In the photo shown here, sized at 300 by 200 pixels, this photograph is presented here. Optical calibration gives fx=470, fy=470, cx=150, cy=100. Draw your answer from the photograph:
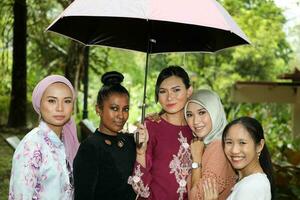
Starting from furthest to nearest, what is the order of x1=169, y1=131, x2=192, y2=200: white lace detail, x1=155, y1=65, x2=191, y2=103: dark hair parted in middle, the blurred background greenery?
the blurred background greenery → x1=155, y1=65, x2=191, y2=103: dark hair parted in middle → x1=169, y1=131, x2=192, y2=200: white lace detail

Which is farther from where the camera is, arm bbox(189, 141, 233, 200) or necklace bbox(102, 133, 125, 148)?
necklace bbox(102, 133, 125, 148)

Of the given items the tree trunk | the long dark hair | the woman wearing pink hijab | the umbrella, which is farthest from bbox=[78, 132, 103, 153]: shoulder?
the tree trunk

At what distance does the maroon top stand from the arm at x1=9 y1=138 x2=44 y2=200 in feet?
2.07

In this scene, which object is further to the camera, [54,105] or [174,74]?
[174,74]

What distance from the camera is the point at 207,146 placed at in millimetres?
3000

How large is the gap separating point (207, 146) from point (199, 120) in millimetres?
173

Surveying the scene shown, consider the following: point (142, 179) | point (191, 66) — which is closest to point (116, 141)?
point (142, 179)

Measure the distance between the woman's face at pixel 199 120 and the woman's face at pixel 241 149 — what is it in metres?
0.28

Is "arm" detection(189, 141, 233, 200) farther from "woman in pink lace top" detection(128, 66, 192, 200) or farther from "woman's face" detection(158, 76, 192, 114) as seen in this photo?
"woman's face" detection(158, 76, 192, 114)

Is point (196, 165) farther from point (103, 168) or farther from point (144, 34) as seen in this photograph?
point (144, 34)

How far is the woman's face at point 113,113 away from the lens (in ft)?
10.0

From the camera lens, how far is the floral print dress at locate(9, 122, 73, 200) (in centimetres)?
260

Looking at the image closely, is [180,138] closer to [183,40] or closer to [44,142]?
[44,142]

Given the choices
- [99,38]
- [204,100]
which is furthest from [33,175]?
[99,38]
